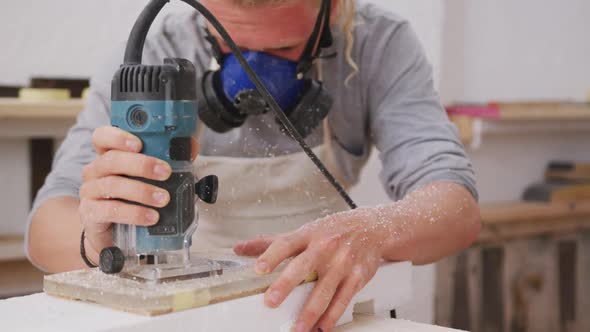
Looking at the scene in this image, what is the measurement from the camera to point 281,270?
3.23 feet

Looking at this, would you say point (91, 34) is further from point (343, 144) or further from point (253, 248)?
point (253, 248)

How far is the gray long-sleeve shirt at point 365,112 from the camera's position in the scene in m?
1.48

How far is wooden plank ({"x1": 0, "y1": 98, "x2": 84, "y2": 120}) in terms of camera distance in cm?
213

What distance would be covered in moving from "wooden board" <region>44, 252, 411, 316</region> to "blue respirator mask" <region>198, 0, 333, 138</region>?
39 centimetres

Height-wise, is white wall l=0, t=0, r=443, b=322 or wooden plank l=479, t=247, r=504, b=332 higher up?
white wall l=0, t=0, r=443, b=322

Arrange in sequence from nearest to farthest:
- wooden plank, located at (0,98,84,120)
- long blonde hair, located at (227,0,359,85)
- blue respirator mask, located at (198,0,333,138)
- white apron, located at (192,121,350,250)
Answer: blue respirator mask, located at (198,0,333,138)
long blonde hair, located at (227,0,359,85)
white apron, located at (192,121,350,250)
wooden plank, located at (0,98,84,120)

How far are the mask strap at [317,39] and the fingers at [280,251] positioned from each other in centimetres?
41

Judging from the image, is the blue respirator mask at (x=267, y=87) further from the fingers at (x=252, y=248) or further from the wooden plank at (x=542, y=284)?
the wooden plank at (x=542, y=284)

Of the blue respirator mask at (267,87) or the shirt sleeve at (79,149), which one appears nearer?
the blue respirator mask at (267,87)

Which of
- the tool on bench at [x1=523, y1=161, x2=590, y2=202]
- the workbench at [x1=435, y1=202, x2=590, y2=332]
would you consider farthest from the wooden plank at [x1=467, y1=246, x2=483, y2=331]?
the tool on bench at [x1=523, y1=161, x2=590, y2=202]

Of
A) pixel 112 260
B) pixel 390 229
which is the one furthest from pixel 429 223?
pixel 112 260

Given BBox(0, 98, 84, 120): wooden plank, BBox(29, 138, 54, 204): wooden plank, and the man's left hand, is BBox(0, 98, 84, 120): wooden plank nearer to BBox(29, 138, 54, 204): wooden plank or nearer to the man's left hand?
BBox(29, 138, 54, 204): wooden plank

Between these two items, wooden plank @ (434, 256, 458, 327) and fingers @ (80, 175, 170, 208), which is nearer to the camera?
fingers @ (80, 175, 170, 208)

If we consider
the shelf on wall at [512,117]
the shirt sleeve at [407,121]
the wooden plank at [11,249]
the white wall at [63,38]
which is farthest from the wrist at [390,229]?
the shelf on wall at [512,117]
